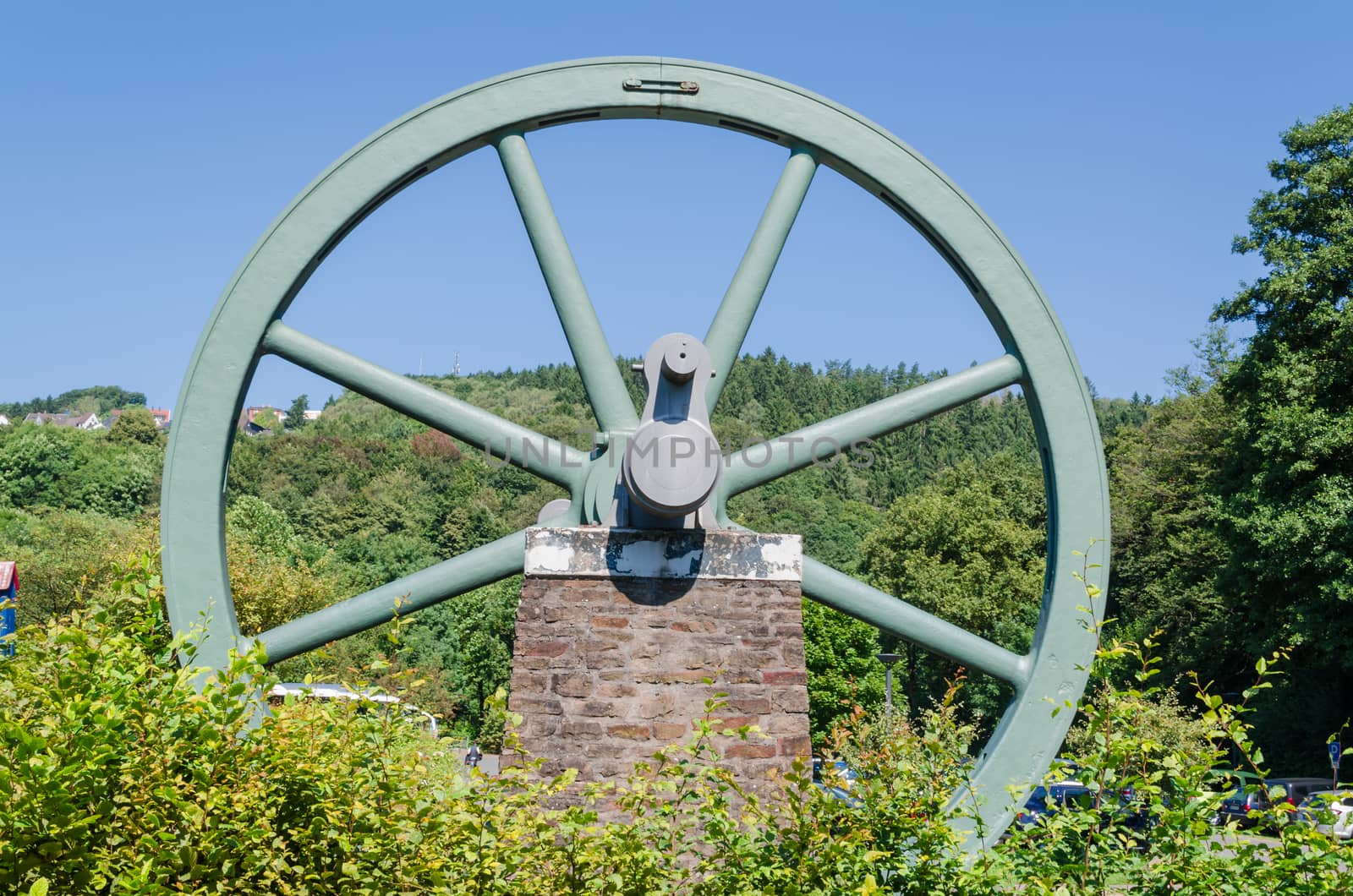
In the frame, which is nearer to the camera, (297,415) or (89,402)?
(297,415)

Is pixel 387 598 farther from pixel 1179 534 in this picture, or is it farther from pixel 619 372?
pixel 1179 534

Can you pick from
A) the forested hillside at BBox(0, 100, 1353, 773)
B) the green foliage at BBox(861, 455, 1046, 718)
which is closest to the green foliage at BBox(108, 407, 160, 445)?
the forested hillside at BBox(0, 100, 1353, 773)

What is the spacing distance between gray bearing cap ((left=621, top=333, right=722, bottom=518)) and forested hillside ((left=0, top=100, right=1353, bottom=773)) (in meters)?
1.08

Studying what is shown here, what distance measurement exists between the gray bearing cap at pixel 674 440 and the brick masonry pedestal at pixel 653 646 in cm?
18

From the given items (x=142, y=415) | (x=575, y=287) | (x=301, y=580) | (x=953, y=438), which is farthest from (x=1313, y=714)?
(x=142, y=415)

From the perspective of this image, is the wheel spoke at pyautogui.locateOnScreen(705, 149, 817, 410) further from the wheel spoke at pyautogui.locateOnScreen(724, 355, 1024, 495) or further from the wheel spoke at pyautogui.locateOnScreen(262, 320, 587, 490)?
the wheel spoke at pyautogui.locateOnScreen(262, 320, 587, 490)

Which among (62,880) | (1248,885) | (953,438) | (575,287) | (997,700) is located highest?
(953,438)

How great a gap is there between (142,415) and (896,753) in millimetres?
81743

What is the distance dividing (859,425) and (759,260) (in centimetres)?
104

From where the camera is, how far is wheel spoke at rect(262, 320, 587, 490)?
20.7ft

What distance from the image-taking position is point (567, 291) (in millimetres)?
6477

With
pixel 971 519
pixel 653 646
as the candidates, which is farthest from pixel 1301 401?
pixel 971 519

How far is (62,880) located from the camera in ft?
11.7

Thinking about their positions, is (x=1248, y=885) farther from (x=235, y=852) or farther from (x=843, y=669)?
(x=843, y=669)
